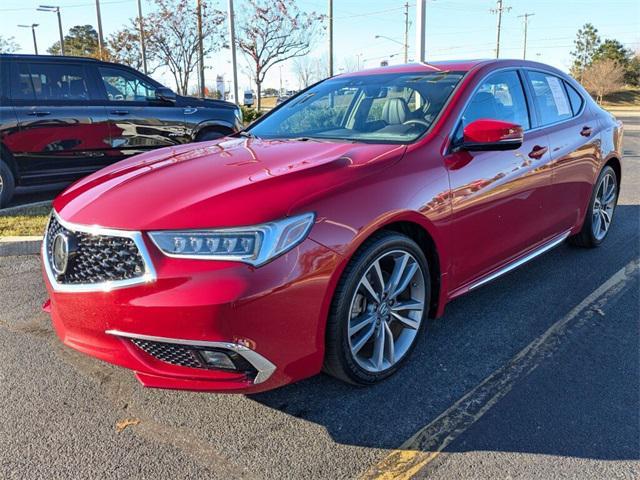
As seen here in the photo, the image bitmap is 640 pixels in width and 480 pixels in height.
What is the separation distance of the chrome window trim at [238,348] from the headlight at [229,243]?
1.14 feet

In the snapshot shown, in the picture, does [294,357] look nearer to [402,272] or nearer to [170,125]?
[402,272]

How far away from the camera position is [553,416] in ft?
8.46

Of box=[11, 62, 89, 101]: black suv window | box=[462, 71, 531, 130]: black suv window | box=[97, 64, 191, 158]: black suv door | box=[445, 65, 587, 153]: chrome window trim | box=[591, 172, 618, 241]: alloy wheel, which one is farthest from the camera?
box=[97, 64, 191, 158]: black suv door

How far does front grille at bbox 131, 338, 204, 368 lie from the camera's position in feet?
7.58

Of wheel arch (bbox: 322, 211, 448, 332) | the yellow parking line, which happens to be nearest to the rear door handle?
the yellow parking line

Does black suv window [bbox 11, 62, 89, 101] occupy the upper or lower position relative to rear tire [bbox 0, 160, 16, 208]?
upper

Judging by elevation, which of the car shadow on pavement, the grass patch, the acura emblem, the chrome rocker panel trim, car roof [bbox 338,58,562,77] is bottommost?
the car shadow on pavement

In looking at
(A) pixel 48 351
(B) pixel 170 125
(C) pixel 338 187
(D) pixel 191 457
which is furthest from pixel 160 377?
(B) pixel 170 125

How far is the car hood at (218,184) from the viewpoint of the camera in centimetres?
231

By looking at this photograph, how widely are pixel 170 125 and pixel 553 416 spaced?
680 cm

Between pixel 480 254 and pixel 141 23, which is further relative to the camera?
pixel 141 23

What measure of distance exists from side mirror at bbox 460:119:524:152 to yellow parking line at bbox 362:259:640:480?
1.22 metres

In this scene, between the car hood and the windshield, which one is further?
the windshield

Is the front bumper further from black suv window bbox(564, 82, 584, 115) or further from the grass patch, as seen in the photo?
the grass patch
